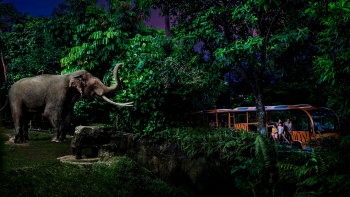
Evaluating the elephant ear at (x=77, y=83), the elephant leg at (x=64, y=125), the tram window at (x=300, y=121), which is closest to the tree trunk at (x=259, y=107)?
the tram window at (x=300, y=121)

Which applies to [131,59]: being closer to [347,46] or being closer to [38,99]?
[38,99]

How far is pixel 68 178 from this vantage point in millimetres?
5730

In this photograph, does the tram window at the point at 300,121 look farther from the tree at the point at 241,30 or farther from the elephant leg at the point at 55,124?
the elephant leg at the point at 55,124

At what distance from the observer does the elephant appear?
8969 mm

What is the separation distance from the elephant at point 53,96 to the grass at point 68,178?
43.3 inches

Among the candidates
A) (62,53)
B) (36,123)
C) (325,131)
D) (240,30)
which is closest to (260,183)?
(240,30)

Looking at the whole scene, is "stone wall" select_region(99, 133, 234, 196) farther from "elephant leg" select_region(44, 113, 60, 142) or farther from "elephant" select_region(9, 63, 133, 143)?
Answer: "elephant leg" select_region(44, 113, 60, 142)

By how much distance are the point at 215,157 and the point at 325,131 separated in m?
9.07

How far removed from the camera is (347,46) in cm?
700

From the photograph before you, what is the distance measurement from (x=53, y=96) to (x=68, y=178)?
399 cm

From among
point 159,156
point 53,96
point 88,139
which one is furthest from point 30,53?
point 159,156

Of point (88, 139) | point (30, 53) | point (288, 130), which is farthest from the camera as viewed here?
point (30, 53)

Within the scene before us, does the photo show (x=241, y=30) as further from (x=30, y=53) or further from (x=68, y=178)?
(x=30, y=53)

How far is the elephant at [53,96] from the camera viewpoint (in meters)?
8.97
